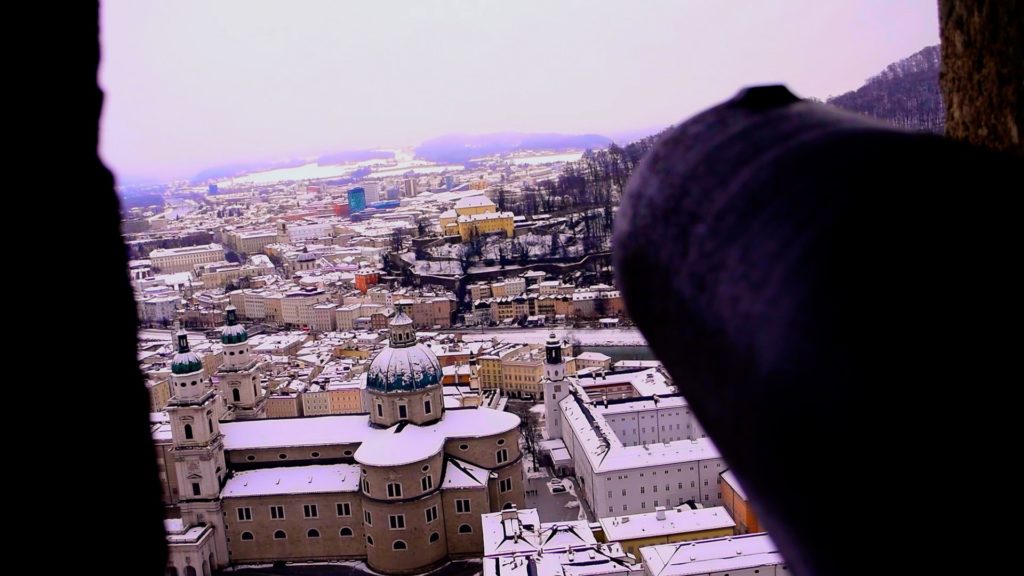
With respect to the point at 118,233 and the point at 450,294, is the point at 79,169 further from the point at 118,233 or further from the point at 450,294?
the point at 450,294

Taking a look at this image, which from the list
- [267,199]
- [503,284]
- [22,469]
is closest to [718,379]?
[22,469]

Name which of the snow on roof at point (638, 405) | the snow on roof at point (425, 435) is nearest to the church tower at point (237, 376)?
the snow on roof at point (425, 435)

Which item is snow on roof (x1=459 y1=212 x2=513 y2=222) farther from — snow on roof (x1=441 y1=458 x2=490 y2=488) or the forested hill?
snow on roof (x1=441 y1=458 x2=490 y2=488)

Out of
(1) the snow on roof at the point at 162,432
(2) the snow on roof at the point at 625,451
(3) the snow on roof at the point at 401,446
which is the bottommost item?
(2) the snow on roof at the point at 625,451

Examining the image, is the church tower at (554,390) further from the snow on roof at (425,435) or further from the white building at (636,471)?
the snow on roof at (425,435)

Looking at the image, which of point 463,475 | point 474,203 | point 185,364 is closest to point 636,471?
point 463,475
